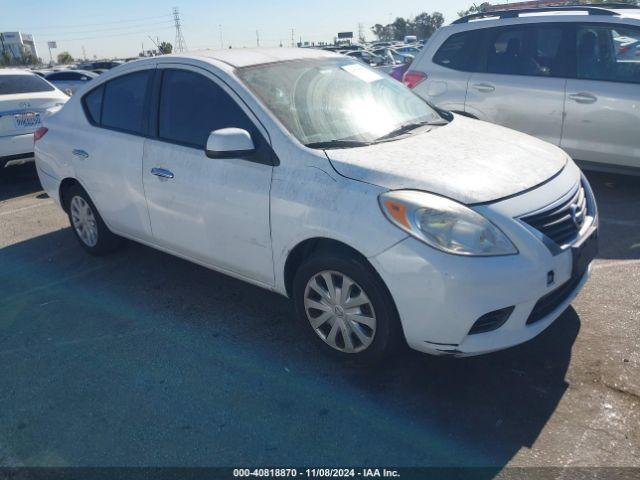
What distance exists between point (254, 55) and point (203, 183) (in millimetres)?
1019

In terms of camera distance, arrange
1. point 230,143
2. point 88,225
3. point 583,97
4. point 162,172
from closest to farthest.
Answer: point 230,143 < point 162,172 < point 88,225 < point 583,97

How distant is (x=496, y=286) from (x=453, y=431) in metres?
0.72

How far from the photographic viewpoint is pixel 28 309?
4.18 m

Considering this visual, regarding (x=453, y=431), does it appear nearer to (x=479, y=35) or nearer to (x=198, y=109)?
(x=198, y=109)

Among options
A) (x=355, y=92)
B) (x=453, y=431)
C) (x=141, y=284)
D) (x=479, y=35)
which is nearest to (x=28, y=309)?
(x=141, y=284)

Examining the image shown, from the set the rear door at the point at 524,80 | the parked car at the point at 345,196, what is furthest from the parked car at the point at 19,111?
the rear door at the point at 524,80

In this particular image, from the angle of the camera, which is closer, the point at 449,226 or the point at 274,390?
the point at 449,226

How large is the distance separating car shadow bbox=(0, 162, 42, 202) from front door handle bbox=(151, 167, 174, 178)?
4.43 metres

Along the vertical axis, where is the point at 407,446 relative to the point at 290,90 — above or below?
below

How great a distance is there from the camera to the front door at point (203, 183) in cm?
335

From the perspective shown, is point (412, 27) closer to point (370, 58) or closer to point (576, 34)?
point (370, 58)

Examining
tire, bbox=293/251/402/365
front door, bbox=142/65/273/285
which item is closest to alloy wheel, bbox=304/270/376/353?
tire, bbox=293/251/402/365

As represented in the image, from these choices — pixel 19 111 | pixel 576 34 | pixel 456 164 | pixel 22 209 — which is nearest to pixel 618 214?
pixel 576 34

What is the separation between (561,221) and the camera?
2.90m
